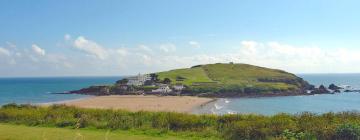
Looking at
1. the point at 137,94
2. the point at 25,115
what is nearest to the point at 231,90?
the point at 137,94

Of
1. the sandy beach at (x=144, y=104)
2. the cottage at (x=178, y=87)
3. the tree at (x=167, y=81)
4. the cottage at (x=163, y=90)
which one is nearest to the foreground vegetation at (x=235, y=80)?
the tree at (x=167, y=81)

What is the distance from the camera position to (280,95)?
112188 mm

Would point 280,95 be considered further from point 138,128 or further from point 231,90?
point 138,128

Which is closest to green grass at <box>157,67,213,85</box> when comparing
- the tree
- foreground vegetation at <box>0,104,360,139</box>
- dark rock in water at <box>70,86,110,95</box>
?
the tree

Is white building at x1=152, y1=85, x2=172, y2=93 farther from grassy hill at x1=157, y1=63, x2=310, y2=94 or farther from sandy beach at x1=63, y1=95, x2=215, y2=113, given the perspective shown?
sandy beach at x1=63, y1=95, x2=215, y2=113

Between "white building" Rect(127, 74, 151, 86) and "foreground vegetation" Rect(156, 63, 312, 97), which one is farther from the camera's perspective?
"white building" Rect(127, 74, 151, 86)

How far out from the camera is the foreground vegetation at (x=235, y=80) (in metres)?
112

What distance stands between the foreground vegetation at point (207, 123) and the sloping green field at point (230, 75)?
331 ft

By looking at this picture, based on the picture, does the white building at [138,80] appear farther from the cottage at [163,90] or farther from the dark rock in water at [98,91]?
the cottage at [163,90]

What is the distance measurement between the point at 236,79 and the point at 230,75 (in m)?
9.74

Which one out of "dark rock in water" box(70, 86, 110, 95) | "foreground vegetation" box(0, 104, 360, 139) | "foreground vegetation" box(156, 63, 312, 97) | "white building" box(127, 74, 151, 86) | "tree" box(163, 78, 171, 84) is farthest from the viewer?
"tree" box(163, 78, 171, 84)

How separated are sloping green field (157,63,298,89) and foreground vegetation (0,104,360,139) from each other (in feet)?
331

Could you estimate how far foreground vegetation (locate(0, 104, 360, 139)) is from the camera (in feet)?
56.6

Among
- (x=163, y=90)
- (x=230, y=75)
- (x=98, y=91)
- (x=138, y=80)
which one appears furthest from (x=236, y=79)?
(x=98, y=91)
